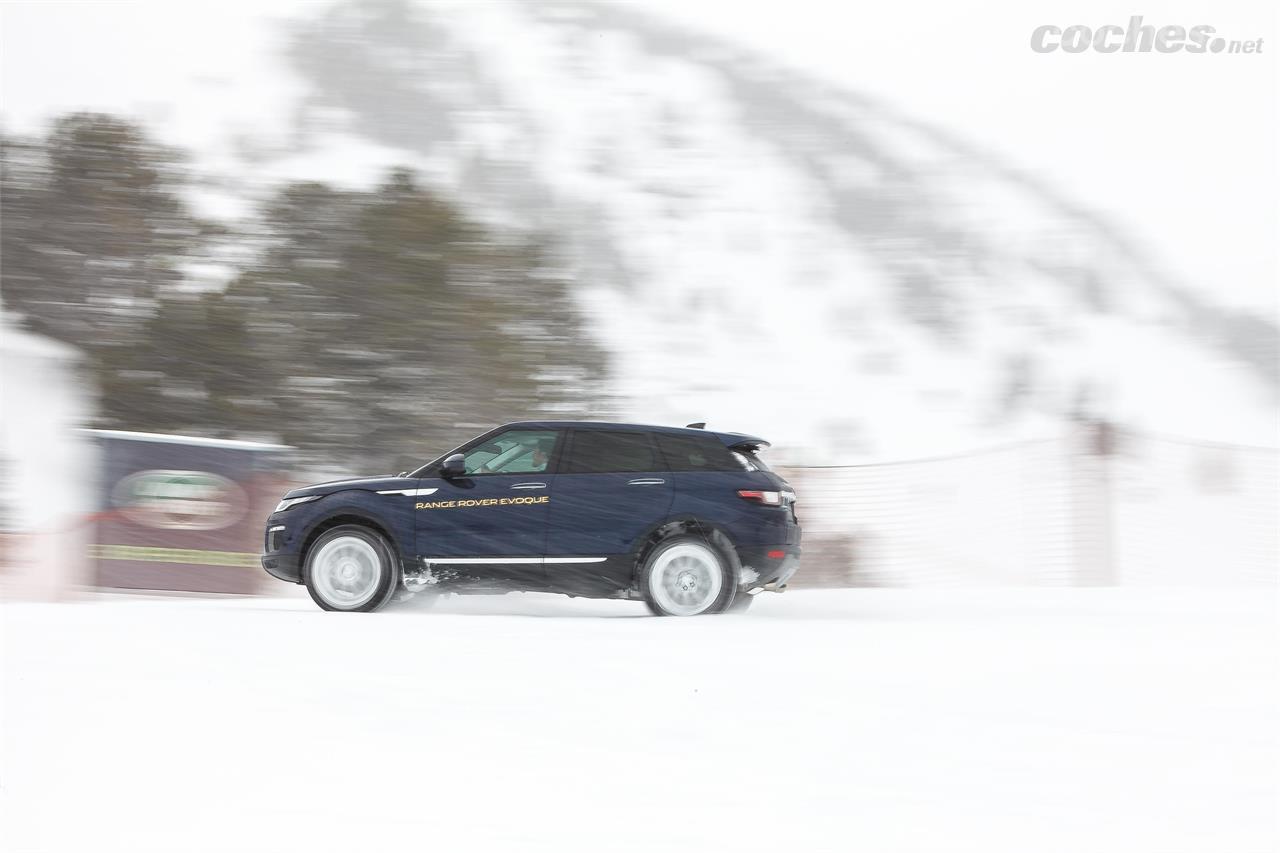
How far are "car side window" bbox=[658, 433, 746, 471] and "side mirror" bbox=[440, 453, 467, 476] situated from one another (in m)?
1.54

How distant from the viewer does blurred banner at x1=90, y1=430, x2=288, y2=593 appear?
12172mm

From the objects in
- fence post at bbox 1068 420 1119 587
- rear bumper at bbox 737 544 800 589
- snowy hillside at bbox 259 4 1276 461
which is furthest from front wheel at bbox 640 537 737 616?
snowy hillside at bbox 259 4 1276 461

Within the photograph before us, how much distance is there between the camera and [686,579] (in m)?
9.81

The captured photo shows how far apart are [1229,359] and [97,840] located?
5958 cm

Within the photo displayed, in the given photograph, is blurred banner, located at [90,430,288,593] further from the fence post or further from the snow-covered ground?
the fence post

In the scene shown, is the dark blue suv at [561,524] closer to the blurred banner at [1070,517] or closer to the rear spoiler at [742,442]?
the rear spoiler at [742,442]

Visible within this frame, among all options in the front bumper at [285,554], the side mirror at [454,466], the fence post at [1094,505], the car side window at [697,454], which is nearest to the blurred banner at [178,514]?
the front bumper at [285,554]

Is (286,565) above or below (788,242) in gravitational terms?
below

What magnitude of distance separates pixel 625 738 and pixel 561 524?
4.39m

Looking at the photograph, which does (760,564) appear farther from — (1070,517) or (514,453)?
(1070,517)

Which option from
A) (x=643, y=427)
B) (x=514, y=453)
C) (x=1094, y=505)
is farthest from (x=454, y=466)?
(x=1094, y=505)

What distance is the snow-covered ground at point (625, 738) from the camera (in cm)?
446

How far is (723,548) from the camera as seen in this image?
9.73 meters

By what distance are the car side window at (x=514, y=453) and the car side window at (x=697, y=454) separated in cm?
92
